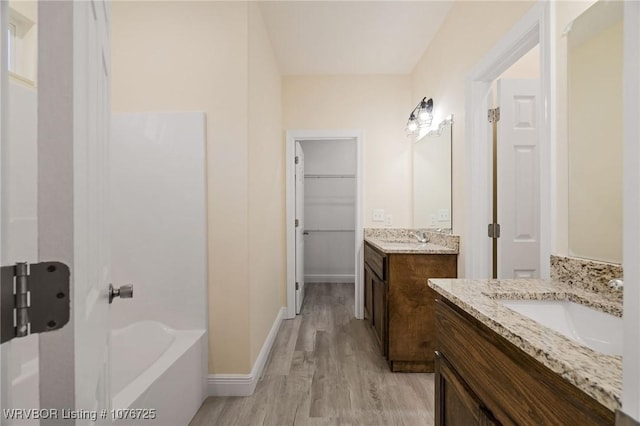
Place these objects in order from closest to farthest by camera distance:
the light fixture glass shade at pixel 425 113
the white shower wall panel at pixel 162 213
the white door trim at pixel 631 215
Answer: the white door trim at pixel 631 215 < the white shower wall panel at pixel 162 213 < the light fixture glass shade at pixel 425 113

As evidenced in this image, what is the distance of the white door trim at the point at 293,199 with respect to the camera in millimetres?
3484

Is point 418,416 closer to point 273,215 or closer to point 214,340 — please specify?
point 214,340

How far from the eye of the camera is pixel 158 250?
6.63 feet

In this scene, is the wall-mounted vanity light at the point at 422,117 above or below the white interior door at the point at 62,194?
above

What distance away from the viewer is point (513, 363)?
0.75 meters

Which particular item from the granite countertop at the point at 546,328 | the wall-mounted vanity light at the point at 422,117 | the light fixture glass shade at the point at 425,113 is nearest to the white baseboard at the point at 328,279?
the wall-mounted vanity light at the point at 422,117

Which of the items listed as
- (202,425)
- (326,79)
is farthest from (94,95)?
(326,79)

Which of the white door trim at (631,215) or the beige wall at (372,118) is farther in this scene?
the beige wall at (372,118)

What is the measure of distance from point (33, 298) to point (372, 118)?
342cm

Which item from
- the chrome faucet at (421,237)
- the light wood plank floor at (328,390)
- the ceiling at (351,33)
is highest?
the ceiling at (351,33)

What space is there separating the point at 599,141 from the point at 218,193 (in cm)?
187

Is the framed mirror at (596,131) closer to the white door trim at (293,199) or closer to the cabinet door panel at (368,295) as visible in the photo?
the cabinet door panel at (368,295)

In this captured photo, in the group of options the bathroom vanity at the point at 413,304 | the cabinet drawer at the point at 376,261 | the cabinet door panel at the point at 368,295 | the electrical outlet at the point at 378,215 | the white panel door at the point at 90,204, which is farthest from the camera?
the electrical outlet at the point at 378,215

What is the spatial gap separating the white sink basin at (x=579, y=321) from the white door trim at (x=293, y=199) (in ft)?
8.00
